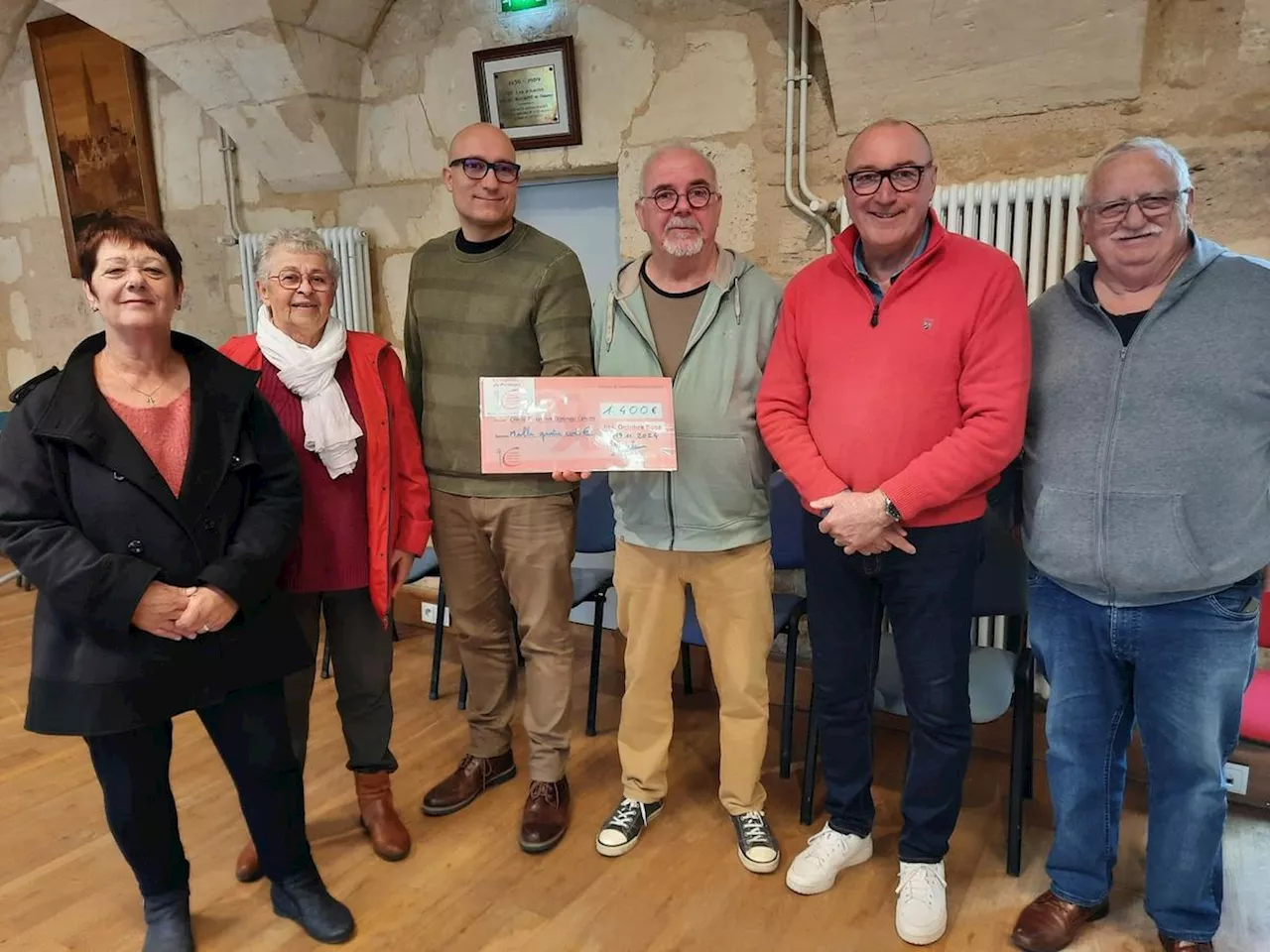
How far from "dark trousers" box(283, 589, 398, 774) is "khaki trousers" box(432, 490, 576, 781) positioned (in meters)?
0.24

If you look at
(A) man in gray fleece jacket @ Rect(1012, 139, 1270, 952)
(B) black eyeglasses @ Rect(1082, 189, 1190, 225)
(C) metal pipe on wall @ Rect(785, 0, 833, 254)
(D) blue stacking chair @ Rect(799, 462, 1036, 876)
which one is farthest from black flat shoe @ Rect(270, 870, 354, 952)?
(C) metal pipe on wall @ Rect(785, 0, 833, 254)

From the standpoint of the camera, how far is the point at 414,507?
217 cm

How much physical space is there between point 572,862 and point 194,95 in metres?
3.36

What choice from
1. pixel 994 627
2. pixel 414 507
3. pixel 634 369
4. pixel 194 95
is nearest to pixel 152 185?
pixel 194 95

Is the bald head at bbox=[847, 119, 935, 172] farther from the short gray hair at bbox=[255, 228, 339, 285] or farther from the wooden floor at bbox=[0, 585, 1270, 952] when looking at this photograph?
the wooden floor at bbox=[0, 585, 1270, 952]

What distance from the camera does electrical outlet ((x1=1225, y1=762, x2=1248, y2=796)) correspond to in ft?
7.56

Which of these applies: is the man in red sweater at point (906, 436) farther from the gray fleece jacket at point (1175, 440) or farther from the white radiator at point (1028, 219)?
the white radiator at point (1028, 219)

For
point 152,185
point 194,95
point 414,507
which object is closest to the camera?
point 414,507

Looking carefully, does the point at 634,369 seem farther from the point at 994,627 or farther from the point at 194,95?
the point at 194,95

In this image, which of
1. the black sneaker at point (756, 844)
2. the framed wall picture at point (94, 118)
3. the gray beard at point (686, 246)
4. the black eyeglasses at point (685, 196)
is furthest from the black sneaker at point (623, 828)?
the framed wall picture at point (94, 118)

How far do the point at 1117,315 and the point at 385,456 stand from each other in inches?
59.7

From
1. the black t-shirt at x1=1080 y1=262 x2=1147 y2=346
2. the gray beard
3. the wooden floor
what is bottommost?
the wooden floor

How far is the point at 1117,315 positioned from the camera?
1.66 meters

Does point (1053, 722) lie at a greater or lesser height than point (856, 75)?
lesser
